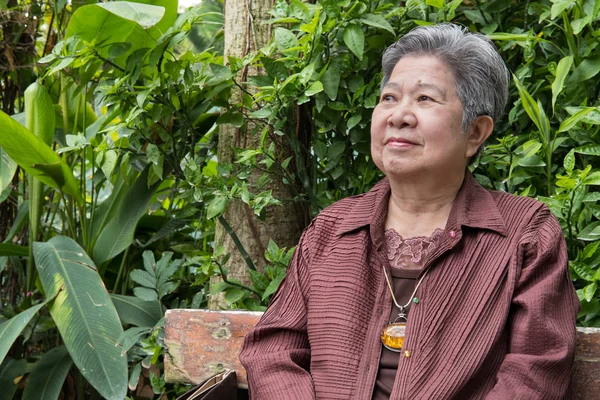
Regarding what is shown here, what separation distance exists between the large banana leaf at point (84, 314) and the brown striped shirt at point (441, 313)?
762 mm

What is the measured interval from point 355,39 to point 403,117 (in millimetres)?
487

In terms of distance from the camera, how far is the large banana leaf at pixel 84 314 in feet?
8.98

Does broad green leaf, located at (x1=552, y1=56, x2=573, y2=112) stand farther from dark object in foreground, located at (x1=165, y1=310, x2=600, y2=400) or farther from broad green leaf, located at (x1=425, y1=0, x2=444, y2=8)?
dark object in foreground, located at (x1=165, y1=310, x2=600, y2=400)

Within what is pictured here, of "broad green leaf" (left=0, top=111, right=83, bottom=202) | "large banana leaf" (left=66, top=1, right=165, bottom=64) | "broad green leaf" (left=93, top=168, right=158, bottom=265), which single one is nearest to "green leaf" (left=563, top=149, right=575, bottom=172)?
"large banana leaf" (left=66, top=1, right=165, bottom=64)

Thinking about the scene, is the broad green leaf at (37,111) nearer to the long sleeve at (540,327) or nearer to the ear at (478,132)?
the ear at (478,132)

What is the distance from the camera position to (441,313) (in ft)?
6.43

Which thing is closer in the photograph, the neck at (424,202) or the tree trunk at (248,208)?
the neck at (424,202)

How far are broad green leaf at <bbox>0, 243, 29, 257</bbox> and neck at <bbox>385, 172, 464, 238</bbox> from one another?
73.0 inches

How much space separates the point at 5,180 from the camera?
3271 millimetres

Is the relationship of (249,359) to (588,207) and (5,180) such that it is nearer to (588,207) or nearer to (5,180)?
(588,207)

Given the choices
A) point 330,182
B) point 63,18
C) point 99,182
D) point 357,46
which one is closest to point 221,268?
point 330,182

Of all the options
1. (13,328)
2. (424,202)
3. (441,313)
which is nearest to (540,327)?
(441,313)

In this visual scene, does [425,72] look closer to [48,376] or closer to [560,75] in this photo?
[560,75]

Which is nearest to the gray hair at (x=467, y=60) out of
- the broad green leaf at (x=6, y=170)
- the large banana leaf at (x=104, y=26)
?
the large banana leaf at (x=104, y=26)
